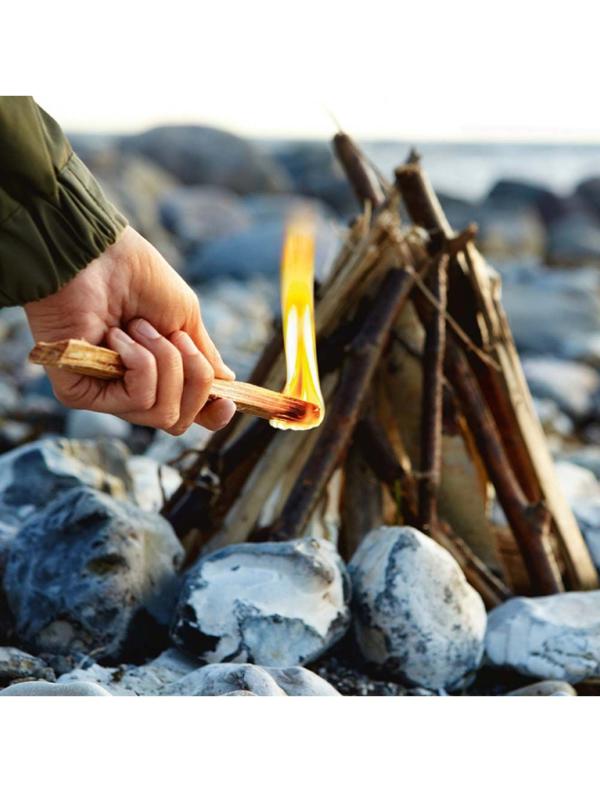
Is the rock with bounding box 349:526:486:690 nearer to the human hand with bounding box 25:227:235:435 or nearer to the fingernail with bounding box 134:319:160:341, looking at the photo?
the human hand with bounding box 25:227:235:435

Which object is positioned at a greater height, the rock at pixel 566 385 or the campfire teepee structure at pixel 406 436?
the campfire teepee structure at pixel 406 436

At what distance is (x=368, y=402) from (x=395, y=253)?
366 millimetres

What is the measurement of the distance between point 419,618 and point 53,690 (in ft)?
2.43

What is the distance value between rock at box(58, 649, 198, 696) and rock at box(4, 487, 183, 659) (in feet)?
0.27

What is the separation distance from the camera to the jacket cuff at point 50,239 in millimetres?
1391

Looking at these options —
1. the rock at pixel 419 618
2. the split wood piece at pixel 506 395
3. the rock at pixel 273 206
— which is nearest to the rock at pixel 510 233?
the rock at pixel 273 206

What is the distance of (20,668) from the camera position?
1.81 metres

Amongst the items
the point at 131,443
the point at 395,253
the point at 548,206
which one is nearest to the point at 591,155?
the point at 548,206

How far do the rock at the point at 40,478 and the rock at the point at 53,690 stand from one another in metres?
0.90

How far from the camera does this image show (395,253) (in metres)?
2.37

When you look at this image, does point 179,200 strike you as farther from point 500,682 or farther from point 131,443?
point 500,682

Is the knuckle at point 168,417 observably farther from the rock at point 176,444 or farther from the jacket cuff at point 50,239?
the rock at point 176,444

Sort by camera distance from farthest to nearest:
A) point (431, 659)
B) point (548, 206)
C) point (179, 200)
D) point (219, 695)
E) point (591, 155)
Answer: point (591, 155), point (548, 206), point (179, 200), point (431, 659), point (219, 695)

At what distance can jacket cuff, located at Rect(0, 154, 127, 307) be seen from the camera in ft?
4.56
